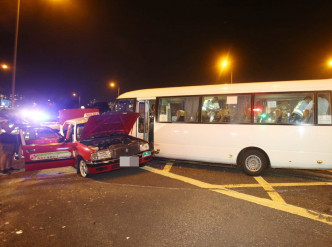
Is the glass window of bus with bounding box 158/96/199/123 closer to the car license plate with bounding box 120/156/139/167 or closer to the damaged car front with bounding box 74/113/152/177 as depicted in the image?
the damaged car front with bounding box 74/113/152/177

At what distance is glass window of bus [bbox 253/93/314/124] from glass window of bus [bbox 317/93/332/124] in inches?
6.3

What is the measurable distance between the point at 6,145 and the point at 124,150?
4093mm

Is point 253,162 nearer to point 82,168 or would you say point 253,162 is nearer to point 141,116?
point 141,116

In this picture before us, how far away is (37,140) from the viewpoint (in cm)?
686

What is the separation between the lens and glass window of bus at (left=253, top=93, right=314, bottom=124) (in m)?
5.97

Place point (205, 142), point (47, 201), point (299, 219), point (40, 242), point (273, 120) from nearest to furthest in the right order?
point (40, 242)
point (299, 219)
point (47, 201)
point (273, 120)
point (205, 142)

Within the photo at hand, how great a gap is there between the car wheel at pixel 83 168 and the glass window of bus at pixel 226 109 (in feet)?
13.2

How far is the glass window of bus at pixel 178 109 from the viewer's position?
24.5 ft

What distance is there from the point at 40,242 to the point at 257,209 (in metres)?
3.84

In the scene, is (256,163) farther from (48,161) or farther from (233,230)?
(48,161)

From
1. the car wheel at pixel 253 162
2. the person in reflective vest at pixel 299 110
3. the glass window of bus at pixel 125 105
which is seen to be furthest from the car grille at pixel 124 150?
the person in reflective vest at pixel 299 110

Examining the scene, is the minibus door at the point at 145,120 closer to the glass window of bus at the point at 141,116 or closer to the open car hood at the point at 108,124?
the glass window of bus at the point at 141,116

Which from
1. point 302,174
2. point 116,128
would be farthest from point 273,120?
point 116,128

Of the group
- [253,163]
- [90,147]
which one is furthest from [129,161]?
[253,163]
